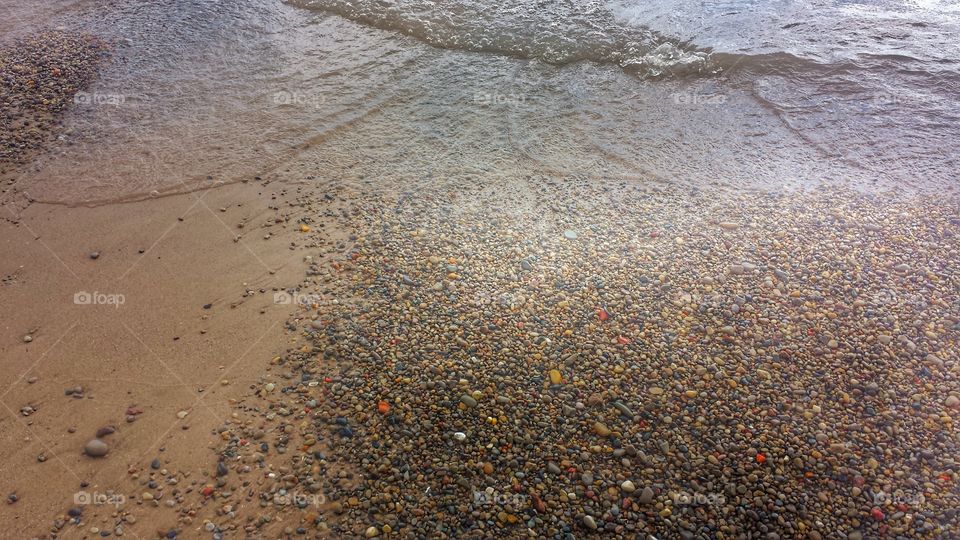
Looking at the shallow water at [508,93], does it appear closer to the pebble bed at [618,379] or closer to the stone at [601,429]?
the pebble bed at [618,379]

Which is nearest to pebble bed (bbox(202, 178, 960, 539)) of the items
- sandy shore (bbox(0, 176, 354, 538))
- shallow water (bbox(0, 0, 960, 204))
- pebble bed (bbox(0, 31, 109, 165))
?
sandy shore (bbox(0, 176, 354, 538))

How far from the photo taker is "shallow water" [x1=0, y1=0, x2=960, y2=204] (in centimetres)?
666

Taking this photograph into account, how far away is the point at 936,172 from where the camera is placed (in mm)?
6387

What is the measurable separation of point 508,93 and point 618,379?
4869mm

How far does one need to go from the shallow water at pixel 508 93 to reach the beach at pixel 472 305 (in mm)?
62

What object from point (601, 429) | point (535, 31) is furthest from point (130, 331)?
point (535, 31)

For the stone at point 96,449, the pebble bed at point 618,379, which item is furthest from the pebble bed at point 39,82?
the stone at point 96,449

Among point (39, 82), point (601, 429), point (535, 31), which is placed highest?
point (535, 31)

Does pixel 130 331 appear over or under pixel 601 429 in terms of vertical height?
under

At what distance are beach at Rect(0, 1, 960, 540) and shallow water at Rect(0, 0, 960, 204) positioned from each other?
0.20ft

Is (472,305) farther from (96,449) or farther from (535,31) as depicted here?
(535,31)

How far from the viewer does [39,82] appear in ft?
26.2

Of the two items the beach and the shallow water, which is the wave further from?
the beach

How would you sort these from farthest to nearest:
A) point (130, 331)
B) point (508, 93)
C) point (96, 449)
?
1. point (508, 93)
2. point (130, 331)
3. point (96, 449)
